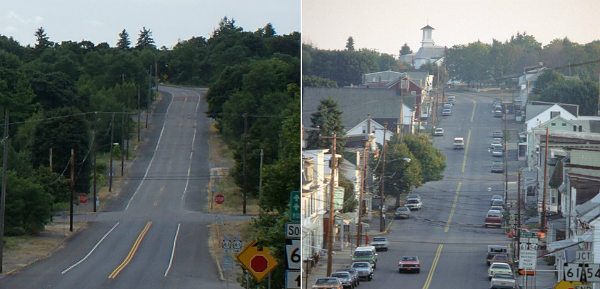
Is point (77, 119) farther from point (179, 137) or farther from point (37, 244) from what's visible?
point (179, 137)

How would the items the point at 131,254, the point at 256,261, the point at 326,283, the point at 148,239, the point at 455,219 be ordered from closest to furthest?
the point at 326,283 → the point at 455,219 → the point at 256,261 → the point at 131,254 → the point at 148,239

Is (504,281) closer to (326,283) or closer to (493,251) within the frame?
(493,251)

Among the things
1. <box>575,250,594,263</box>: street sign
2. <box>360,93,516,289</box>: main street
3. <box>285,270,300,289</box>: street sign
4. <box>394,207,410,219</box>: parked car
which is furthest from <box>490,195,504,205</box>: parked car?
<box>285,270,300,289</box>: street sign

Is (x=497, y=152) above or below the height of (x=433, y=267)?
above

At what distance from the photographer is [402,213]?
23.7 feet

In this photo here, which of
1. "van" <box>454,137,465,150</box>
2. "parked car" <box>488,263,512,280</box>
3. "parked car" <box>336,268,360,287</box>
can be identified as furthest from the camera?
"van" <box>454,137,465,150</box>

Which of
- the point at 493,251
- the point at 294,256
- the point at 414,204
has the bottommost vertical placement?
the point at 294,256

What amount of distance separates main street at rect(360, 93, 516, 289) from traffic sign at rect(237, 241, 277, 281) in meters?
6.12

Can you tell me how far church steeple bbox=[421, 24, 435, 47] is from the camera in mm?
7129

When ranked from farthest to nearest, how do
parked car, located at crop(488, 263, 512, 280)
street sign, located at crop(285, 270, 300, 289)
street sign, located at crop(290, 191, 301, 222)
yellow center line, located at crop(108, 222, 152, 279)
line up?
yellow center line, located at crop(108, 222, 152, 279), street sign, located at crop(285, 270, 300, 289), street sign, located at crop(290, 191, 301, 222), parked car, located at crop(488, 263, 512, 280)

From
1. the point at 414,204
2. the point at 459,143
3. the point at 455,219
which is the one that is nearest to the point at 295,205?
the point at 414,204

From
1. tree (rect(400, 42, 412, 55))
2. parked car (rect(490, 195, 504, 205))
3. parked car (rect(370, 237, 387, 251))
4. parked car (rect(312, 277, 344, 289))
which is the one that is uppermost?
tree (rect(400, 42, 412, 55))

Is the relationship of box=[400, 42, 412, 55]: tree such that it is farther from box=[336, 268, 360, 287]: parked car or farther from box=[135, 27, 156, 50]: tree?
box=[135, 27, 156, 50]: tree

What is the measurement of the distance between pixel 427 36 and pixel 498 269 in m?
2.11
